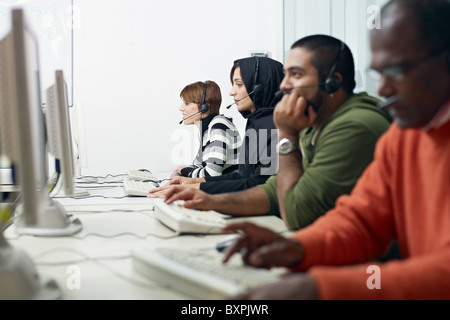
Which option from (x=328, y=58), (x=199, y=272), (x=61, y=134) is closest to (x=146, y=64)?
(x=328, y=58)

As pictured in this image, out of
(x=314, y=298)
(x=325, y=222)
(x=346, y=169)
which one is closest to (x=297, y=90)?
(x=346, y=169)

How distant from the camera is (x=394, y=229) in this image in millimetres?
917

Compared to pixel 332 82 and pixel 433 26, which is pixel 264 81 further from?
pixel 433 26

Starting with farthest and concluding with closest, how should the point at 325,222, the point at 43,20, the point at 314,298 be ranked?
the point at 43,20 < the point at 325,222 < the point at 314,298

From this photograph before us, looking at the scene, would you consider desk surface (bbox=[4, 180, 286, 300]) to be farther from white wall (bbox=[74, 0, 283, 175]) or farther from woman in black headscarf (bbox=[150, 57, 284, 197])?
white wall (bbox=[74, 0, 283, 175])

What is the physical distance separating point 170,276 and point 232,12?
3.45 meters

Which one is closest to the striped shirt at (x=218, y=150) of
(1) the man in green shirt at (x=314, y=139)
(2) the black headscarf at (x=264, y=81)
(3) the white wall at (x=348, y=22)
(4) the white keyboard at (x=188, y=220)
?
(2) the black headscarf at (x=264, y=81)

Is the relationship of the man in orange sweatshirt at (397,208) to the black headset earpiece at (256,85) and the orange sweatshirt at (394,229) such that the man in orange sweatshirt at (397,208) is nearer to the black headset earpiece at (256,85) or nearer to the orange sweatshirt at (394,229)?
the orange sweatshirt at (394,229)

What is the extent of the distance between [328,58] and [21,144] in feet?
3.03

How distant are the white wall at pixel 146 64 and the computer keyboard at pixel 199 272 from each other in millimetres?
3101

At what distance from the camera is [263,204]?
148 centimetres

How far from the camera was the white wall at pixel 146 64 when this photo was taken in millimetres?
3830
